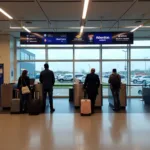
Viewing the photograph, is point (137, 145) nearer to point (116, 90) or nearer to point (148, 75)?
point (116, 90)

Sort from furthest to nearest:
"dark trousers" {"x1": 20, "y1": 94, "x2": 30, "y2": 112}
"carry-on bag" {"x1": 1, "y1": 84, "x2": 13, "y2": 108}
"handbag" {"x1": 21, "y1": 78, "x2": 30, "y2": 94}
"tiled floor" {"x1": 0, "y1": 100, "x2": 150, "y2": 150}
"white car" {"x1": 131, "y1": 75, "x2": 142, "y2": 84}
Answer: "white car" {"x1": 131, "y1": 75, "x2": 142, "y2": 84}
"carry-on bag" {"x1": 1, "y1": 84, "x2": 13, "y2": 108}
"dark trousers" {"x1": 20, "y1": 94, "x2": 30, "y2": 112}
"handbag" {"x1": 21, "y1": 78, "x2": 30, "y2": 94}
"tiled floor" {"x1": 0, "y1": 100, "x2": 150, "y2": 150}

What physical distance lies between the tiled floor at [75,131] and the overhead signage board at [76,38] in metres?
2.64

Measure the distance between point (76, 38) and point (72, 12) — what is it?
1.35 meters

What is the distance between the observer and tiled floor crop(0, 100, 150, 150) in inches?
171

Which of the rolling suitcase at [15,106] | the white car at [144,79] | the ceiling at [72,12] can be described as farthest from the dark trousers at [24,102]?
the white car at [144,79]

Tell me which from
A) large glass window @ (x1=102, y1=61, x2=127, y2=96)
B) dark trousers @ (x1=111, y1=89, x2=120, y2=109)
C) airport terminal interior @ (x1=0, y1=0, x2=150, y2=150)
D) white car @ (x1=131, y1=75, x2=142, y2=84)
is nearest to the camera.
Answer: airport terminal interior @ (x1=0, y1=0, x2=150, y2=150)

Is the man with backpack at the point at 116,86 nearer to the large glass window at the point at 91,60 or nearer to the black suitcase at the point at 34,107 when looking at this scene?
the black suitcase at the point at 34,107

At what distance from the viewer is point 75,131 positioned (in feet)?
17.6

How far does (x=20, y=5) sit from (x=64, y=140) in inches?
153

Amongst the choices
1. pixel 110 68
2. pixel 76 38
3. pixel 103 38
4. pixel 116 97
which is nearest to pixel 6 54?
pixel 76 38

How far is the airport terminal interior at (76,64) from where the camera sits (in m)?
4.91

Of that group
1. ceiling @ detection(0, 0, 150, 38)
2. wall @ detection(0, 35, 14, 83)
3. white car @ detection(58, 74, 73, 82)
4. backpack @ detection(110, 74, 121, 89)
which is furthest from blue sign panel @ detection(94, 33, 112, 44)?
wall @ detection(0, 35, 14, 83)

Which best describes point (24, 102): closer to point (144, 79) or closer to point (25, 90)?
point (25, 90)

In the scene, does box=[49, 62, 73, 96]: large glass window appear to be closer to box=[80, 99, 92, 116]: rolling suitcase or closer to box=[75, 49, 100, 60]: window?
box=[75, 49, 100, 60]: window
